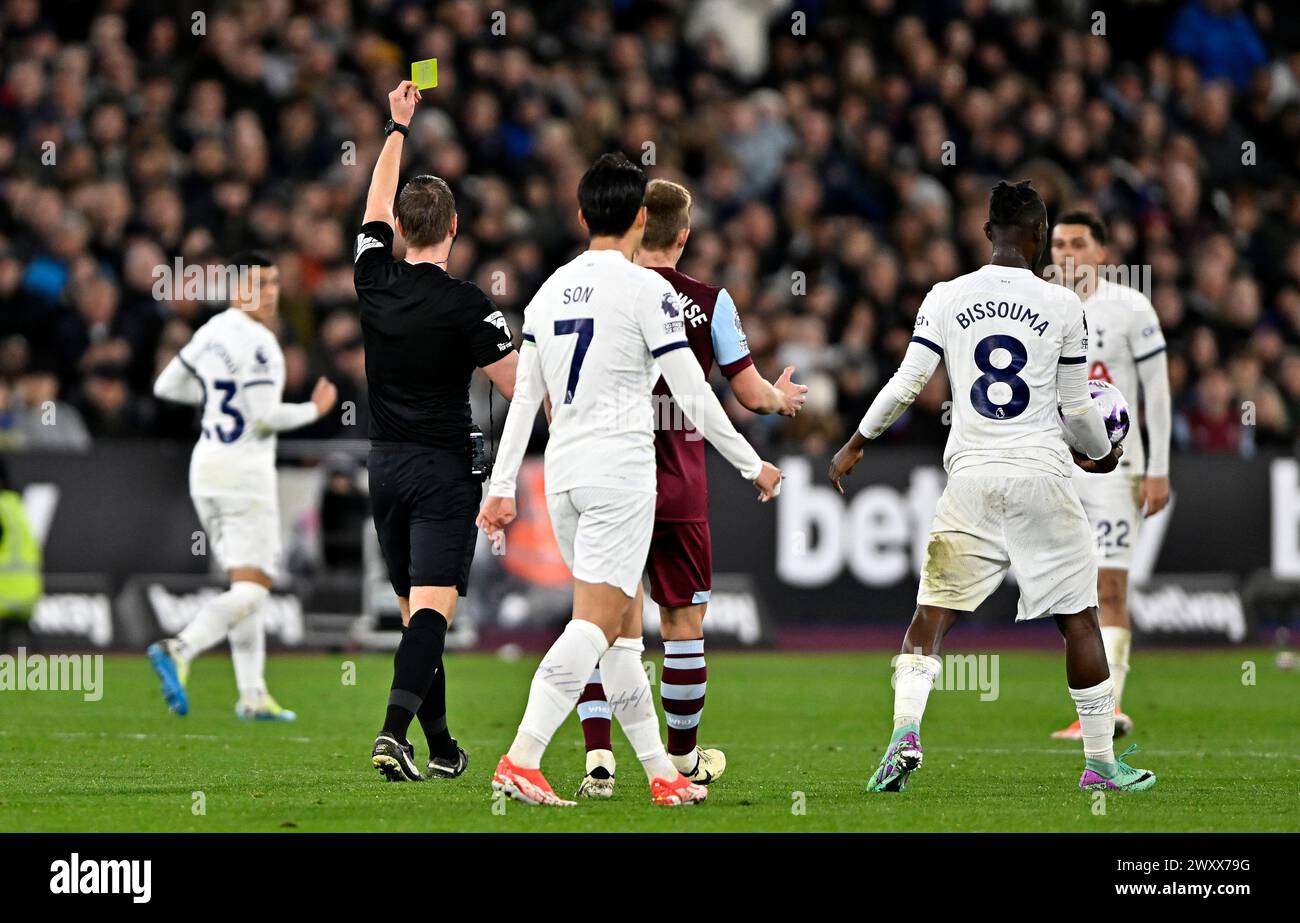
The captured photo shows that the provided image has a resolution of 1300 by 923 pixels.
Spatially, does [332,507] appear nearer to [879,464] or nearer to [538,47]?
[879,464]

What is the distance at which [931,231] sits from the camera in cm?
2105

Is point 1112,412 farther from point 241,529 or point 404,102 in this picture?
point 241,529

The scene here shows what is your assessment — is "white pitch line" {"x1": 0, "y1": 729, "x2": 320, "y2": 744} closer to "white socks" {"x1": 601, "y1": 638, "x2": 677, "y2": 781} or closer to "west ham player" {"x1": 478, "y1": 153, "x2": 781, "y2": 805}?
"white socks" {"x1": 601, "y1": 638, "x2": 677, "y2": 781}

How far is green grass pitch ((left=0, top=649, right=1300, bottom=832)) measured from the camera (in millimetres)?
7418

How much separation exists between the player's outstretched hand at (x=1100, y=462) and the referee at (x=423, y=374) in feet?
8.15

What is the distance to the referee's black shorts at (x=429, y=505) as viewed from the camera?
8.64 metres

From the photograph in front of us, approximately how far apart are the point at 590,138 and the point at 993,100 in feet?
15.8

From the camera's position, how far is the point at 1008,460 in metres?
8.27

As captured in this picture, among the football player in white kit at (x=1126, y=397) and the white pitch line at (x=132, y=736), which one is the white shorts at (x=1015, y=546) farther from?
the white pitch line at (x=132, y=736)

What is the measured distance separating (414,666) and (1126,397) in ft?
15.2

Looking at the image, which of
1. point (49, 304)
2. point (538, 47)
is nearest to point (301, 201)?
point (49, 304)
